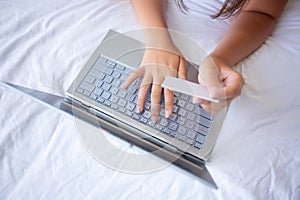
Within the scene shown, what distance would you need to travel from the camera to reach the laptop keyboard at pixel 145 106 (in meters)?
0.42

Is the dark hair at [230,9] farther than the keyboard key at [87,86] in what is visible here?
Yes

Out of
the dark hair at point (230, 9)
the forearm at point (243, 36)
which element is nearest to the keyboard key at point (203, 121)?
the forearm at point (243, 36)

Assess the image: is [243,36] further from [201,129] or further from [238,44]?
[201,129]

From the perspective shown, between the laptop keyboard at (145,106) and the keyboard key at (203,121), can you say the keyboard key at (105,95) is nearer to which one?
the laptop keyboard at (145,106)

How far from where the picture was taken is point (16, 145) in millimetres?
399

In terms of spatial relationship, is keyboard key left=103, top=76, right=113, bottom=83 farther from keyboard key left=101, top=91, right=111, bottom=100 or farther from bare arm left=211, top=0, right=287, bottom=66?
bare arm left=211, top=0, right=287, bottom=66

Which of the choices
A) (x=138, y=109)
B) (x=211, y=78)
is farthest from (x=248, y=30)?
(x=138, y=109)

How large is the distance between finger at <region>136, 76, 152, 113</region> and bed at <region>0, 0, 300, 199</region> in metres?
0.10

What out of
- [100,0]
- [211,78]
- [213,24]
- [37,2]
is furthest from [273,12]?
[37,2]

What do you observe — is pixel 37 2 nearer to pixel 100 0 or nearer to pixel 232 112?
pixel 100 0

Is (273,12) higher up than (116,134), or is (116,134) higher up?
(273,12)

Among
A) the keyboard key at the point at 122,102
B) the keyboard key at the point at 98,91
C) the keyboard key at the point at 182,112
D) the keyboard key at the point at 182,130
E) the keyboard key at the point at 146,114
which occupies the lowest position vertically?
the keyboard key at the point at 98,91

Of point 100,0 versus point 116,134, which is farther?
point 100,0

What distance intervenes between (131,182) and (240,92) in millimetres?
204
